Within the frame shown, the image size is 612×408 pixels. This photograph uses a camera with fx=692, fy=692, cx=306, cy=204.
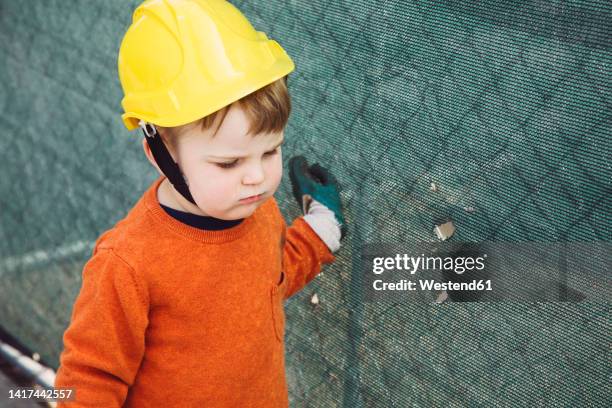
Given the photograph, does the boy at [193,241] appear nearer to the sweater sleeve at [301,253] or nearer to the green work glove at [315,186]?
the sweater sleeve at [301,253]

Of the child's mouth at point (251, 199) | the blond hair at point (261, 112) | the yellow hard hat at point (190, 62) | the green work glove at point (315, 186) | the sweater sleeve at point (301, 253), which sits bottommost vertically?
the sweater sleeve at point (301, 253)

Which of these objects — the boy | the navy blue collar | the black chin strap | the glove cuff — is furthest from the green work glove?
the black chin strap

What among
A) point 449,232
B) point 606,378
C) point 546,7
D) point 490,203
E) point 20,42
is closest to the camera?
point 546,7

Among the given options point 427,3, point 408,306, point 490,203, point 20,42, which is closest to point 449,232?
point 490,203

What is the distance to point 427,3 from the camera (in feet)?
5.19

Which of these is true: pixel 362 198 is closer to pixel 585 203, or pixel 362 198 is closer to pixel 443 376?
pixel 443 376

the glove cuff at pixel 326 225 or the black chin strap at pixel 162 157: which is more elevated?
the black chin strap at pixel 162 157

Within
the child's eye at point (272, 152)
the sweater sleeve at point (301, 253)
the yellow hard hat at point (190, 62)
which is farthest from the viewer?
the sweater sleeve at point (301, 253)

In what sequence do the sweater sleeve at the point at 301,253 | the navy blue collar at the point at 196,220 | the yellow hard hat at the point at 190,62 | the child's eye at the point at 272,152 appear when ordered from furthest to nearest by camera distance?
the sweater sleeve at the point at 301,253, the navy blue collar at the point at 196,220, the child's eye at the point at 272,152, the yellow hard hat at the point at 190,62

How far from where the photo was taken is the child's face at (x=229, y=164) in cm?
143

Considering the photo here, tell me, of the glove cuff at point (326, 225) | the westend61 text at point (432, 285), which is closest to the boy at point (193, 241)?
the glove cuff at point (326, 225)

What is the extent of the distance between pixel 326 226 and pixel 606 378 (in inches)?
32.0

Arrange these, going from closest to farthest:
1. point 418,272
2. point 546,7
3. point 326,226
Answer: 1. point 546,7
2. point 418,272
3. point 326,226

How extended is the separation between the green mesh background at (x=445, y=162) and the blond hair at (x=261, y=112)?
0.36 metres
